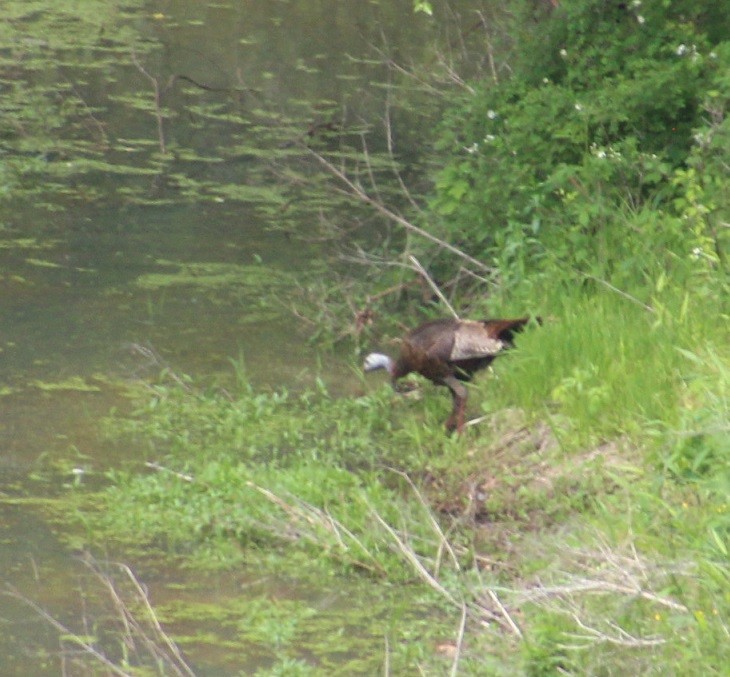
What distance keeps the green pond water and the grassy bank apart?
0.87ft

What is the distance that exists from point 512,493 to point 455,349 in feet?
3.28

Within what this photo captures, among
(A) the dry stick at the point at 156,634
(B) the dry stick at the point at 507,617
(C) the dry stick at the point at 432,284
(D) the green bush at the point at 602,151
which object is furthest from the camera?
(C) the dry stick at the point at 432,284

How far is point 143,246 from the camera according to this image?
10766 millimetres

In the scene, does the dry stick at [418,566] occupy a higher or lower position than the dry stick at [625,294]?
lower

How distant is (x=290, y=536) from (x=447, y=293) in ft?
10.6

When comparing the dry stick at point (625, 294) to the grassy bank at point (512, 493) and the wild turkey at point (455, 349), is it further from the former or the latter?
the wild turkey at point (455, 349)

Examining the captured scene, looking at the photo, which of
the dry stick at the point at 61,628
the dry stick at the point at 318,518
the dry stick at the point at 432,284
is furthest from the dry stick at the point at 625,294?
the dry stick at the point at 61,628

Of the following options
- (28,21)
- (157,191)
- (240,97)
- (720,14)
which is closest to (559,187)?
(720,14)

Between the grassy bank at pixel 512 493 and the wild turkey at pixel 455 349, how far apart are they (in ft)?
0.43

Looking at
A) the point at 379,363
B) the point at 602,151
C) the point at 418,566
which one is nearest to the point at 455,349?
the point at 379,363

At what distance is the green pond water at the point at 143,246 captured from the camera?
5.81 meters

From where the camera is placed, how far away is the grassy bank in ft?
15.2

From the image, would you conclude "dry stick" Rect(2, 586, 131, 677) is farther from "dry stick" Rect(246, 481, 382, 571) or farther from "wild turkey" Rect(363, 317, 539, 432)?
"wild turkey" Rect(363, 317, 539, 432)

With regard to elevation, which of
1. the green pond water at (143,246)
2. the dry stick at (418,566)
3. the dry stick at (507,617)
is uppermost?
the dry stick at (507,617)
